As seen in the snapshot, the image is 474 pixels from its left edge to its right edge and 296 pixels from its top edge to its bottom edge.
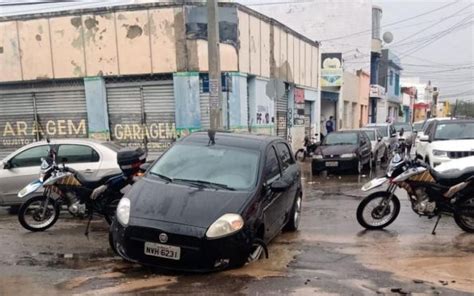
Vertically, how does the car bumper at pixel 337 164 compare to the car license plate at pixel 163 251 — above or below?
below

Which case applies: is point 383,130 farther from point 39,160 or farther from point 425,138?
point 39,160

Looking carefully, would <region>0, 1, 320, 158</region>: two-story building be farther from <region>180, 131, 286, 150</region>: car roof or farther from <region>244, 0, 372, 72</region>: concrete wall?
<region>244, 0, 372, 72</region>: concrete wall

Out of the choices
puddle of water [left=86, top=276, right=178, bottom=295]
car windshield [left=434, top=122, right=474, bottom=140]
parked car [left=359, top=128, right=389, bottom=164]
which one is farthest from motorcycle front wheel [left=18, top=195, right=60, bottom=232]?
parked car [left=359, top=128, right=389, bottom=164]

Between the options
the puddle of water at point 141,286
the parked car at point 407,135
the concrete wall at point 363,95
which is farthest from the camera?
the concrete wall at point 363,95

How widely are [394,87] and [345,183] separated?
44.3 meters

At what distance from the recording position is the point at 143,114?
1591 centimetres

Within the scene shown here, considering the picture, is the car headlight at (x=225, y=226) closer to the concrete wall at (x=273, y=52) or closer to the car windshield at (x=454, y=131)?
the car windshield at (x=454, y=131)

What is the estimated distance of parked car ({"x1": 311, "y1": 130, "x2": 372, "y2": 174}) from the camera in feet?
52.7

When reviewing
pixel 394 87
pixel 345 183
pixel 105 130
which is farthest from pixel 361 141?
pixel 394 87

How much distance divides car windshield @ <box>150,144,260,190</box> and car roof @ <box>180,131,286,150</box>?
0.11 meters

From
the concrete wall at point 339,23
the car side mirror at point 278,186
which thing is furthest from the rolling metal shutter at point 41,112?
the concrete wall at point 339,23

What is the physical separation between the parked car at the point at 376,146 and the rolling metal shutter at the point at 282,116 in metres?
3.67

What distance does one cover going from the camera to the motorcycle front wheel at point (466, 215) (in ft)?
24.8

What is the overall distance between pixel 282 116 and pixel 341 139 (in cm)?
492
